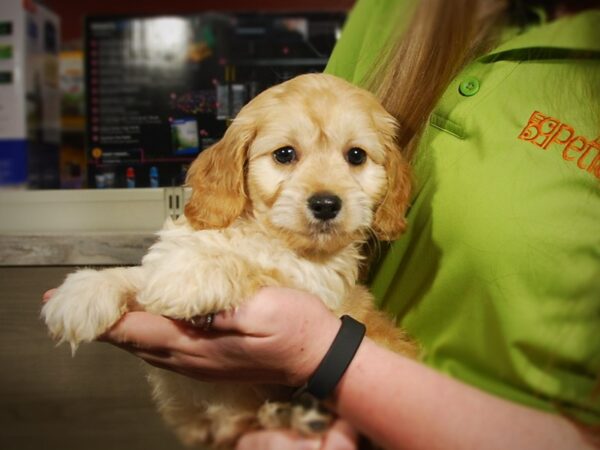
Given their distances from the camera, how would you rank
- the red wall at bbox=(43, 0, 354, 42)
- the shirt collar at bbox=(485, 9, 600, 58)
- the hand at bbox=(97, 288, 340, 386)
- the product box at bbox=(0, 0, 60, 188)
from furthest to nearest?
the product box at bbox=(0, 0, 60, 188) < the red wall at bbox=(43, 0, 354, 42) < the hand at bbox=(97, 288, 340, 386) < the shirt collar at bbox=(485, 9, 600, 58)

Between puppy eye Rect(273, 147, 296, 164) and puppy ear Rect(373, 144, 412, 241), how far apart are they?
0.50 feet

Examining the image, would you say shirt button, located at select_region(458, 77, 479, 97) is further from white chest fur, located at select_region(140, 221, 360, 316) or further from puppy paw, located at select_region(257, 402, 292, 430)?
puppy paw, located at select_region(257, 402, 292, 430)

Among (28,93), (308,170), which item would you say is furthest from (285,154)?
(28,93)

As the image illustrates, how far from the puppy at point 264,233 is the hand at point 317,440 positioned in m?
0.04

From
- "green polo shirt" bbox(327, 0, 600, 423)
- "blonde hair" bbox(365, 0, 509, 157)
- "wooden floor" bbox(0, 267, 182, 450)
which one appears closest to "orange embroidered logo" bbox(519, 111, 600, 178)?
"green polo shirt" bbox(327, 0, 600, 423)

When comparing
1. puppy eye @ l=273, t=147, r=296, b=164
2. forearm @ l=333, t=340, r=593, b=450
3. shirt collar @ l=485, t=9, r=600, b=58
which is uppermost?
shirt collar @ l=485, t=9, r=600, b=58

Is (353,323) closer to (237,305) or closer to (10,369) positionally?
(237,305)

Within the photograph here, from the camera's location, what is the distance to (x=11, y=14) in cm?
104

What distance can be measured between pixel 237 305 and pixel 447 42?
47 centimetres

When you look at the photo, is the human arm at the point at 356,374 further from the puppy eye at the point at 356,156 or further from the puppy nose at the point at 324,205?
the puppy eye at the point at 356,156

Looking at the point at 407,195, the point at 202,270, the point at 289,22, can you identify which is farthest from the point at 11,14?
the point at 407,195

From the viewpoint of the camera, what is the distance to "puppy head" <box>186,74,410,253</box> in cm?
69

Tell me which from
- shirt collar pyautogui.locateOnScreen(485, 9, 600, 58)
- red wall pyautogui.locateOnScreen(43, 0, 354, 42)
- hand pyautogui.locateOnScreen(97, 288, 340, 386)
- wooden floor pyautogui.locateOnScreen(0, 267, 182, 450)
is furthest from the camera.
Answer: red wall pyautogui.locateOnScreen(43, 0, 354, 42)

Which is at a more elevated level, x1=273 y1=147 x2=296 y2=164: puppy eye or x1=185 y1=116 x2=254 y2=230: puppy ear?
x1=273 y1=147 x2=296 y2=164: puppy eye
